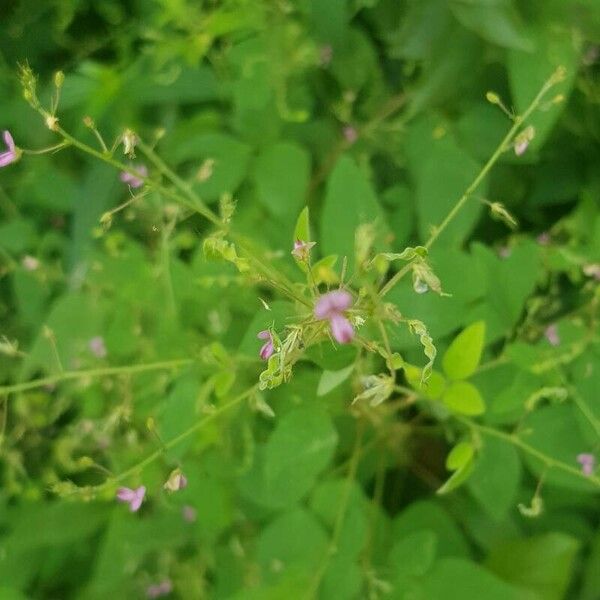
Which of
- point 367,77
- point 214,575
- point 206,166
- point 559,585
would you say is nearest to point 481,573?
point 559,585

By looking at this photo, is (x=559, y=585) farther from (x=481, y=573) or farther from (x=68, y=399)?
(x=68, y=399)

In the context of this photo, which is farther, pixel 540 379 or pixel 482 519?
pixel 482 519

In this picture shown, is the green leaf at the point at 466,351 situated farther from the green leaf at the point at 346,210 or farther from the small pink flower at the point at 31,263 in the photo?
the small pink flower at the point at 31,263

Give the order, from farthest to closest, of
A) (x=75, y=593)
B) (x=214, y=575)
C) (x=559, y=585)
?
(x=75, y=593)
(x=214, y=575)
(x=559, y=585)

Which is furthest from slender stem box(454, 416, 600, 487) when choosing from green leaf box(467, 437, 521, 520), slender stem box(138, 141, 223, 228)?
slender stem box(138, 141, 223, 228)

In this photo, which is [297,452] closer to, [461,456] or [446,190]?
[461,456]

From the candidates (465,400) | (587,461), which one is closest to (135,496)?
(465,400)

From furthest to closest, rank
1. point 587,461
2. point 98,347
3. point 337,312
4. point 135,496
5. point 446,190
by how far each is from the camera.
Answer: point 98,347 → point 446,190 → point 587,461 → point 135,496 → point 337,312
